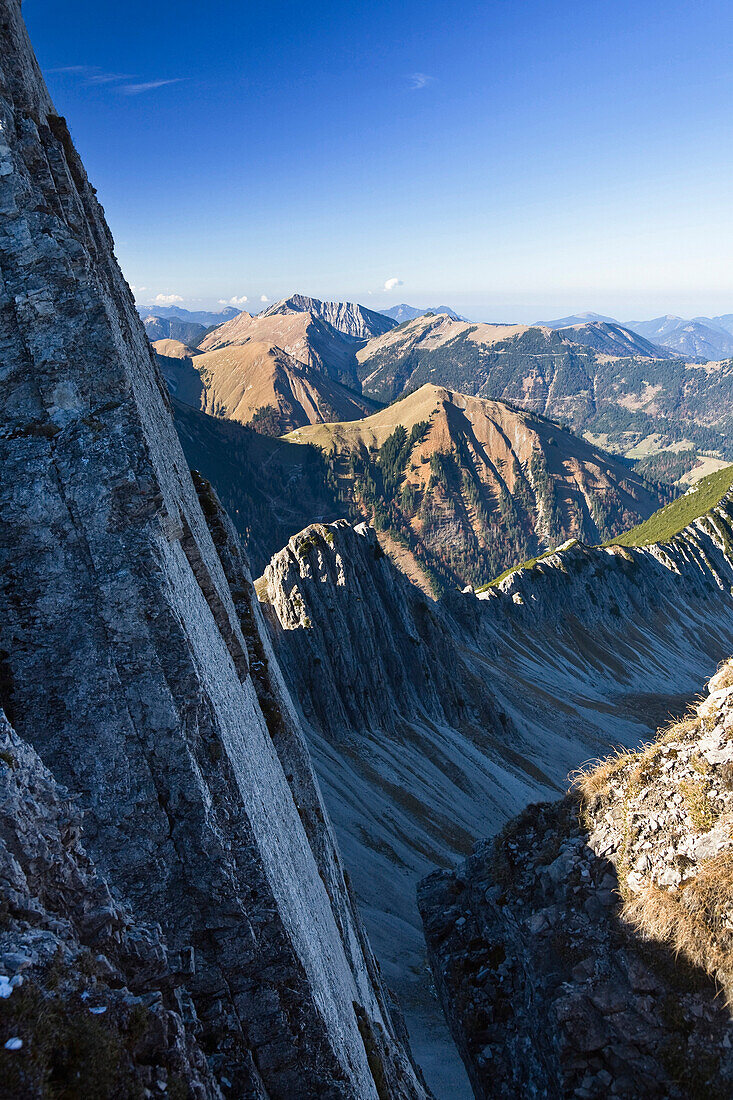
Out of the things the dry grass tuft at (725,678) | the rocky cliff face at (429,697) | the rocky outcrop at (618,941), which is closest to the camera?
the rocky outcrop at (618,941)

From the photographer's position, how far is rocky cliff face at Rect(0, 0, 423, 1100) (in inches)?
438

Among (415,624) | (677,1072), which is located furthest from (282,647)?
(677,1072)

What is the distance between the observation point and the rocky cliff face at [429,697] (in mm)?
52181

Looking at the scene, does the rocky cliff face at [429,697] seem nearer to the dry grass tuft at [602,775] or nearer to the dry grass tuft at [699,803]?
the dry grass tuft at [602,775]

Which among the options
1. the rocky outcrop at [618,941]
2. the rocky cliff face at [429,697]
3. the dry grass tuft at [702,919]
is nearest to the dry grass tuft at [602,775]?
the rocky outcrop at [618,941]

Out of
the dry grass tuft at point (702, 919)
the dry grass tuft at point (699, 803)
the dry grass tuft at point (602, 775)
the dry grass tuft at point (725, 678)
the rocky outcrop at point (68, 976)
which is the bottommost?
the dry grass tuft at point (702, 919)

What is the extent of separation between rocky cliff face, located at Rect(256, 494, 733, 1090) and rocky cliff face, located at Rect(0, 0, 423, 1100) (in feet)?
71.5

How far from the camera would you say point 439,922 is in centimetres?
2762

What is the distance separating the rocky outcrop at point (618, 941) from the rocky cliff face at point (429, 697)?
9126mm

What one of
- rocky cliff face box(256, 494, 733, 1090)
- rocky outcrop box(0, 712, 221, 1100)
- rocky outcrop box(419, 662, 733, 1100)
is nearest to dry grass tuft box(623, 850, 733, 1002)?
rocky outcrop box(419, 662, 733, 1100)

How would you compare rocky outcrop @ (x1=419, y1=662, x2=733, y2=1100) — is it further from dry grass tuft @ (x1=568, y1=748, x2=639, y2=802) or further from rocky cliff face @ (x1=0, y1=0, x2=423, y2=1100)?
rocky cliff face @ (x1=0, y1=0, x2=423, y2=1100)

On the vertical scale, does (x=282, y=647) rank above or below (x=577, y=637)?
above

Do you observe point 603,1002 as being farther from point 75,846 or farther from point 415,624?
point 415,624

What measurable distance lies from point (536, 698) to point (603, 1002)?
274 ft
